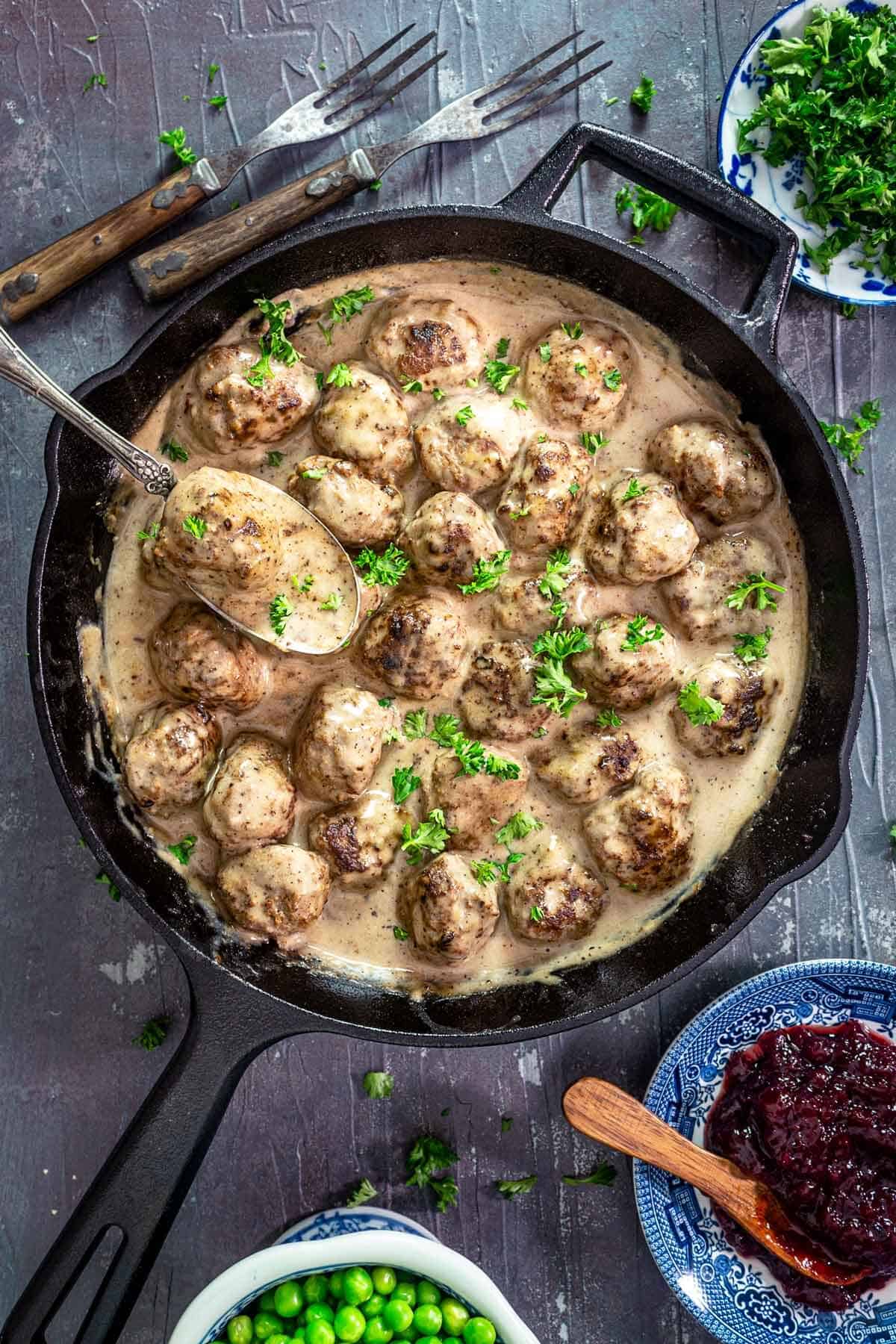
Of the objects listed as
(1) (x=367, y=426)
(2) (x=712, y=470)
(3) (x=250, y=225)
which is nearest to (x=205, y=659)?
(1) (x=367, y=426)

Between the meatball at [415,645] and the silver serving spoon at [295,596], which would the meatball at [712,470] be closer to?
the meatball at [415,645]

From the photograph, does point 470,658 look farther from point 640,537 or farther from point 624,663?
point 640,537

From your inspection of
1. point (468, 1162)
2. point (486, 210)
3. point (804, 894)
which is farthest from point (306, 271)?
point (468, 1162)

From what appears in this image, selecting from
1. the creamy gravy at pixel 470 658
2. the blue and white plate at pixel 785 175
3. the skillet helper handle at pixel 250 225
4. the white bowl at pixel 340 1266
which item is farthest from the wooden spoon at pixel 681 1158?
the skillet helper handle at pixel 250 225

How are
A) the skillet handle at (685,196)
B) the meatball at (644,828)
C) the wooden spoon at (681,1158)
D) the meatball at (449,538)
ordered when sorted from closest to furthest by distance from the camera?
1. the skillet handle at (685,196)
2. the meatball at (449,538)
3. the meatball at (644,828)
4. the wooden spoon at (681,1158)

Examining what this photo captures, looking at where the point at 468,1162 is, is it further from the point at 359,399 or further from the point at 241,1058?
the point at 359,399

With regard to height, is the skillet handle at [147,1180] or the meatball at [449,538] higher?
the meatball at [449,538]

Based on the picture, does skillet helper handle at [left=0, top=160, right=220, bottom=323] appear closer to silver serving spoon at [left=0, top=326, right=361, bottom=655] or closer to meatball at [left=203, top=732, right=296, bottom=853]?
silver serving spoon at [left=0, top=326, right=361, bottom=655]
